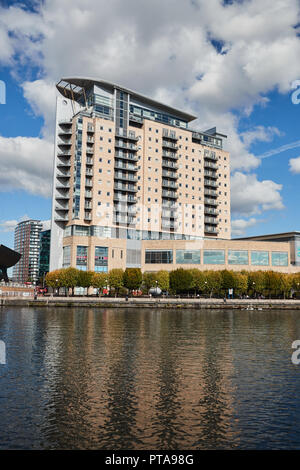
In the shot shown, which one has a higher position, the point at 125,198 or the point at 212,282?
the point at 125,198

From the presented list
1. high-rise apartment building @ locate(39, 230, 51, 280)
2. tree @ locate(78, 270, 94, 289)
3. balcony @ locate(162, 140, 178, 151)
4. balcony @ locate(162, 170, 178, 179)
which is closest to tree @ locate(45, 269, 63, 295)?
tree @ locate(78, 270, 94, 289)

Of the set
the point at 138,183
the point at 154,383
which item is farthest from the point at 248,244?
the point at 154,383

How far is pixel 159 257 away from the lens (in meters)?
140

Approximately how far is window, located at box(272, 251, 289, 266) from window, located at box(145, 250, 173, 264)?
120 ft

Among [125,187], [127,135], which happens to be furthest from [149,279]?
[127,135]

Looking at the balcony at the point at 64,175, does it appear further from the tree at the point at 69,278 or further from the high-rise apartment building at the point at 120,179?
the tree at the point at 69,278

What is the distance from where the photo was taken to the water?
49.8 ft

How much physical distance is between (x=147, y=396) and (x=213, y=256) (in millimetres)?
120506

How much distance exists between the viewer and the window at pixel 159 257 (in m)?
139

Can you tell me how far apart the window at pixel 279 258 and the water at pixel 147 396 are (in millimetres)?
111591

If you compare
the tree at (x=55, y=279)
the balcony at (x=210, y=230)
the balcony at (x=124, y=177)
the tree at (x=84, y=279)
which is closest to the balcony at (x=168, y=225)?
the balcony at (x=210, y=230)

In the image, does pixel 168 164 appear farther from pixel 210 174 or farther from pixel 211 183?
pixel 211 183

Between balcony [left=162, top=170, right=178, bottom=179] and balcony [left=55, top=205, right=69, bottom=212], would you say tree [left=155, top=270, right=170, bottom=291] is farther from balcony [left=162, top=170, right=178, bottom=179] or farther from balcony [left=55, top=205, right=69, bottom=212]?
balcony [left=162, top=170, right=178, bottom=179]

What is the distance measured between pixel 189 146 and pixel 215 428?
152 m
